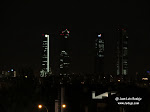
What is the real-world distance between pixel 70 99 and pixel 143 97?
12463 mm

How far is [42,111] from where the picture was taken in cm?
4106

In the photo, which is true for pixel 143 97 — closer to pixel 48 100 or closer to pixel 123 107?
pixel 123 107

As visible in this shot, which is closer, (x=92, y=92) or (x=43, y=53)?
(x=92, y=92)

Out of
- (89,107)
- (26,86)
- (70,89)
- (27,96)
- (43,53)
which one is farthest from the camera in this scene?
(43,53)

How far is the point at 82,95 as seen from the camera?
52094 mm

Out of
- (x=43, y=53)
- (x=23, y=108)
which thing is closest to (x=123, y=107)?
(x=23, y=108)

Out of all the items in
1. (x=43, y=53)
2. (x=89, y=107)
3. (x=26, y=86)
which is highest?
(x=43, y=53)

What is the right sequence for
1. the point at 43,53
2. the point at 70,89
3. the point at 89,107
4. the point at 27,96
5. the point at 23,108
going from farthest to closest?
the point at 43,53
the point at 70,89
the point at 89,107
the point at 27,96
the point at 23,108

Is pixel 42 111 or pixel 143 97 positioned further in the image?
pixel 143 97

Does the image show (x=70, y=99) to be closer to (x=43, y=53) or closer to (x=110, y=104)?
(x=110, y=104)

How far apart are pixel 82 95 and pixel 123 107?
35.2 ft

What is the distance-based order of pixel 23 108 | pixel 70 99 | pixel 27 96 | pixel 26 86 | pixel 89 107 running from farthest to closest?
pixel 70 99 → pixel 89 107 → pixel 26 86 → pixel 27 96 → pixel 23 108

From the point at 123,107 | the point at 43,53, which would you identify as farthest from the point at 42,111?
the point at 43,53

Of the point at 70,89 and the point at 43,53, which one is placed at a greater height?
the point at 43,53
